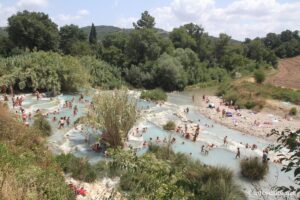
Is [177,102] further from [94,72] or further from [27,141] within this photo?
[27,141]

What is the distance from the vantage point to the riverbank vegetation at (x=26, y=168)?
17.5ft

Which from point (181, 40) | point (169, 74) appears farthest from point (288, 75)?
point (169, 74)

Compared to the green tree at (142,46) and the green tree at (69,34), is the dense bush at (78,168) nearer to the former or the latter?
the green tree at (142,46)

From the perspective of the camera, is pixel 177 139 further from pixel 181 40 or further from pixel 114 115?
pixel 181 40

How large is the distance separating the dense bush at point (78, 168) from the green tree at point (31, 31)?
3882 centimetres

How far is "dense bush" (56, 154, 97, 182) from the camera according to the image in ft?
50.9

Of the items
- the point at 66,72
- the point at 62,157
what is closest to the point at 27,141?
the point at 62,157

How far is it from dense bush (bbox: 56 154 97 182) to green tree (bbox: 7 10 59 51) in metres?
38.8

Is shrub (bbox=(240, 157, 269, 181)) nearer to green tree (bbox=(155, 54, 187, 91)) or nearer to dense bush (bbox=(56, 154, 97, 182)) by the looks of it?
dense bush (bbox=(56, 154, 97, 182))

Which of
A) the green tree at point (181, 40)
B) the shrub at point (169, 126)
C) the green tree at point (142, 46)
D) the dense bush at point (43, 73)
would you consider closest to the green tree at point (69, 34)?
the green tree at point (142, 46)

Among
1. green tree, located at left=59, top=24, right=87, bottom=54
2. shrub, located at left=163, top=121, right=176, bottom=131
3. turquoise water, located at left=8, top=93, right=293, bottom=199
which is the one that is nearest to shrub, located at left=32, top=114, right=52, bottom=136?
turquoise water, located at left=8, top=93, right=293, bottom=199

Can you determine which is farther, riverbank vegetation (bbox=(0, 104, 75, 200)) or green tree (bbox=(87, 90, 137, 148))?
green tree (bbox=(87, 90, 137, 148))

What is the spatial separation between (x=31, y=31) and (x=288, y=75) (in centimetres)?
4440

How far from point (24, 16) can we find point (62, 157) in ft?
131
